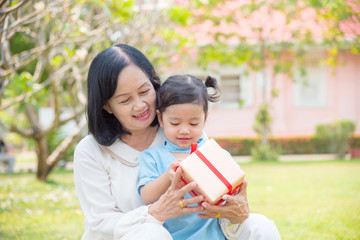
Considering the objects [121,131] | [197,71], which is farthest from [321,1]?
[121,131]

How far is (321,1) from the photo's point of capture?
876cm

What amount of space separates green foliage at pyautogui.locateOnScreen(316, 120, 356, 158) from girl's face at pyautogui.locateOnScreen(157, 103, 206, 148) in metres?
10.8

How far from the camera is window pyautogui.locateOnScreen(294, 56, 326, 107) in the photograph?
48.4 ft

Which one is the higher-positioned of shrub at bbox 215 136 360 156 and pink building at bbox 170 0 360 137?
pink building at bbox 170 0 360 137

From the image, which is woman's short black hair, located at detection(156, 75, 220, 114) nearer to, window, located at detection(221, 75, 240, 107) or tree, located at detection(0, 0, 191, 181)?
tree, located at detection(0, 0, 191, 181)

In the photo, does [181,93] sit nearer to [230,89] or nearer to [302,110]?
[230,89]

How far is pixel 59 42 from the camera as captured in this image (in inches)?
181

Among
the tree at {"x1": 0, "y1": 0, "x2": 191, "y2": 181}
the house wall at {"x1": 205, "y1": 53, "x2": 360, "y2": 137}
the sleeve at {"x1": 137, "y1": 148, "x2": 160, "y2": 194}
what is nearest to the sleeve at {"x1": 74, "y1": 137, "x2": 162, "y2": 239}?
the sleeve at {"x1": 137, "y1": 148, "x2": 160, "y2": 194}

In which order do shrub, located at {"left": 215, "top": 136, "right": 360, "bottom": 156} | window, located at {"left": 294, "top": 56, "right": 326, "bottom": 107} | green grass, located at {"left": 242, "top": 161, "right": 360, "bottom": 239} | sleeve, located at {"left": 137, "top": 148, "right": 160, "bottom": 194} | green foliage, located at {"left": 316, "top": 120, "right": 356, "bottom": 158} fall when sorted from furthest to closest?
window, located at {"left": 294, "top": 56, "right": 326, "bottom": 107} → shrub, located at {"left": 215, "top": 136, "right": 360, "bottom": 156} → green foliage, located at {"left": 316, "top": 120, "right": 356, "bottom": 158} → green grass, located at {"left": 242, "top": 161, "right": 360, "bottom": 239} → sleeve, located at {"left": 137, "top": 148, "right": 160, "bottom": 194}

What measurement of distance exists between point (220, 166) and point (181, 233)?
459mm

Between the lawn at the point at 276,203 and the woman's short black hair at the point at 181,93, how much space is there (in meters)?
2.10

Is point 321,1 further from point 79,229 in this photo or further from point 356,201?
point 79,229

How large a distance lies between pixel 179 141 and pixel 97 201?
0.54 meters

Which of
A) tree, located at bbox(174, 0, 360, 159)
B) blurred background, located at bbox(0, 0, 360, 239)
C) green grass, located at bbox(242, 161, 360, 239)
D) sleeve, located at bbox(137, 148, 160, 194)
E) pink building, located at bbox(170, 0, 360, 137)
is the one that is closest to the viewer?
sleeve, located at bbox(137, 148, 160, 194)
